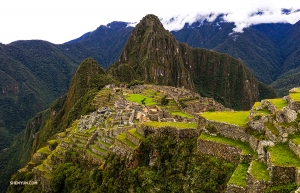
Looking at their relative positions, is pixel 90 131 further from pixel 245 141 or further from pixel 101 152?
pixel 245 141

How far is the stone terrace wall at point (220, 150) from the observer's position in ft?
49.8

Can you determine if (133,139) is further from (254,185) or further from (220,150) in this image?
(254,185)

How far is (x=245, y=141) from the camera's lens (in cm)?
1562

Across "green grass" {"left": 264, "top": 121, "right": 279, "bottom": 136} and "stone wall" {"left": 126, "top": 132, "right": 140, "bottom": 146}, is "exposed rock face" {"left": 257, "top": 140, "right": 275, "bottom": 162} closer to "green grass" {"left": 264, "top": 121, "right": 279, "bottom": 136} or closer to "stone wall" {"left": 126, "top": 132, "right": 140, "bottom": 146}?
"green grass" {"left": 264, "top": 121, "right": 279, "bottom": 136}

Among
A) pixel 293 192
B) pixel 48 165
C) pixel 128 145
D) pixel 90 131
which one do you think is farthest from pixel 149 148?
pixel 48 165

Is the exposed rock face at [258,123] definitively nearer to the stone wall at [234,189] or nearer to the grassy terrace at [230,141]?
the grassy terrace at [230,141]

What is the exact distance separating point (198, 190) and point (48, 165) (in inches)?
1008

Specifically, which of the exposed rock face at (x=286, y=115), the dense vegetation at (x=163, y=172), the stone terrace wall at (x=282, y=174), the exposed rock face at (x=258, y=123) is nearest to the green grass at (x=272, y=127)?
the exposed rock face at (x=258, y=123)

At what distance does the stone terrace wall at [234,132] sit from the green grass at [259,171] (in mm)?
1371

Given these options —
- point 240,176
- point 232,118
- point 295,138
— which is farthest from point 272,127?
point 232,118

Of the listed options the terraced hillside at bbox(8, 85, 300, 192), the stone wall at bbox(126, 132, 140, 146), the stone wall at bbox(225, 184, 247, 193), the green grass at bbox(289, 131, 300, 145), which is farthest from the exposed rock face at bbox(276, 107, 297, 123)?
the stone wall at bbox(126, 132, 140, 146)

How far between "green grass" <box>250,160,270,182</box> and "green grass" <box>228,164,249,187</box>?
0.64 meters

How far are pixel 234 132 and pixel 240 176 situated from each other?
3.57 m

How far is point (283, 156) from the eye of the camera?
12031 mm
